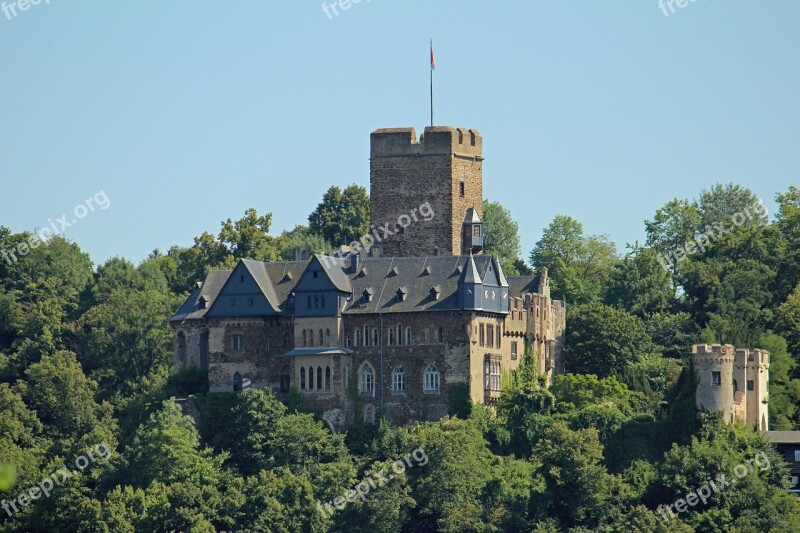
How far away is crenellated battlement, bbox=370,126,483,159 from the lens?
9175cm

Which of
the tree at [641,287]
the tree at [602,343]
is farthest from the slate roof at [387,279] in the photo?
the tree at [641,287]

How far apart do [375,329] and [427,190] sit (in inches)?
357

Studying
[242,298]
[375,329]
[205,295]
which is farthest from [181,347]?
[375,329]

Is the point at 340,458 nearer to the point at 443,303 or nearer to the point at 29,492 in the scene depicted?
the point at 443,303

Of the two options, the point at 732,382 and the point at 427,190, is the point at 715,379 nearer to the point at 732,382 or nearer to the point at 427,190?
the point at 732,382

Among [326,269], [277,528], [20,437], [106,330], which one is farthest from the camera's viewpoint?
[106,330]

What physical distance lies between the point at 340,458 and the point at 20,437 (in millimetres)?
18304

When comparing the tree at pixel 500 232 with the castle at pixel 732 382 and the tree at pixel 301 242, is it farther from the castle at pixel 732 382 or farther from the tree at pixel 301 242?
the castle at pixel 732 382

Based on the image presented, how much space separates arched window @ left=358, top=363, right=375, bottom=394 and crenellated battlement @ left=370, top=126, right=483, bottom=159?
11678 millimetres

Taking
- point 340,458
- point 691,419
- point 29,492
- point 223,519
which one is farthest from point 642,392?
point 29,492

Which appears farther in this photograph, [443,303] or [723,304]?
[723,304]

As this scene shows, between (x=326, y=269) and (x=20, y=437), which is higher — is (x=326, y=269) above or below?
above

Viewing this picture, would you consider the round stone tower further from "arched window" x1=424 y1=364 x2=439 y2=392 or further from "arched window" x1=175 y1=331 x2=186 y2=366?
"arched window" x1=175 y1=331 x2=186 y2=366

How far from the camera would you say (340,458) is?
82562 mm
